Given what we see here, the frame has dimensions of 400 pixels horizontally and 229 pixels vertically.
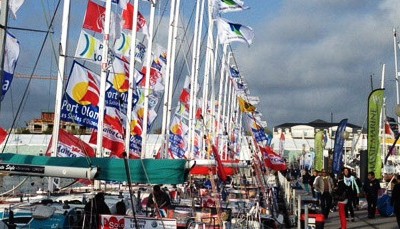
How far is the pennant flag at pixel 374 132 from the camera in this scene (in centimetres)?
3145

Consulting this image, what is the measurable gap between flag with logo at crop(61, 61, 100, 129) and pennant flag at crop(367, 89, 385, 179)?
40.5 ft

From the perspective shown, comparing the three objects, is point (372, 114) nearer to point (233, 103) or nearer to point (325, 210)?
point (325, 210)

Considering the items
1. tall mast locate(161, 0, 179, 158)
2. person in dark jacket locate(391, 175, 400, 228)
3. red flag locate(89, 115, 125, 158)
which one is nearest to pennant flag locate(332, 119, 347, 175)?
tall mast locate(161, 0, 179, 158)

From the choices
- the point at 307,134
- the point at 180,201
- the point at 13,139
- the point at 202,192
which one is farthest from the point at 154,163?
the point at 307,134

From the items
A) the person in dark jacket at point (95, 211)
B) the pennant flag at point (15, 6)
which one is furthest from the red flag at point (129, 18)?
the person in dark jacket at point (95, 211)

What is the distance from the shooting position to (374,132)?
1249 inches

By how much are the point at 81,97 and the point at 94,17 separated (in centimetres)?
326

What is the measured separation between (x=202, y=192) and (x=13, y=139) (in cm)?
3418

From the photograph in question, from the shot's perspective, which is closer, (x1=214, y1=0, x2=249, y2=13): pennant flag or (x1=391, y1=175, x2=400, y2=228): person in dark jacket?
(x1=391, y1=175, x2=400, y2=228): person in dark jacket

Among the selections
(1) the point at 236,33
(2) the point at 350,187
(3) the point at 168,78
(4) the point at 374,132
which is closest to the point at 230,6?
(1) the point at 236,33

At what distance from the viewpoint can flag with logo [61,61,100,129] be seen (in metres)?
24.0

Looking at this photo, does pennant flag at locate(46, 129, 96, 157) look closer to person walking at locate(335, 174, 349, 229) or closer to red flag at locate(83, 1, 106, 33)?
red flag at locate(83, 1, 106, 33)

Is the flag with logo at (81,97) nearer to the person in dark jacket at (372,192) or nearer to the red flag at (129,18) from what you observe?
the red flag at (129,18)

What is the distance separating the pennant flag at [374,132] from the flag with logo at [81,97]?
12.4m
